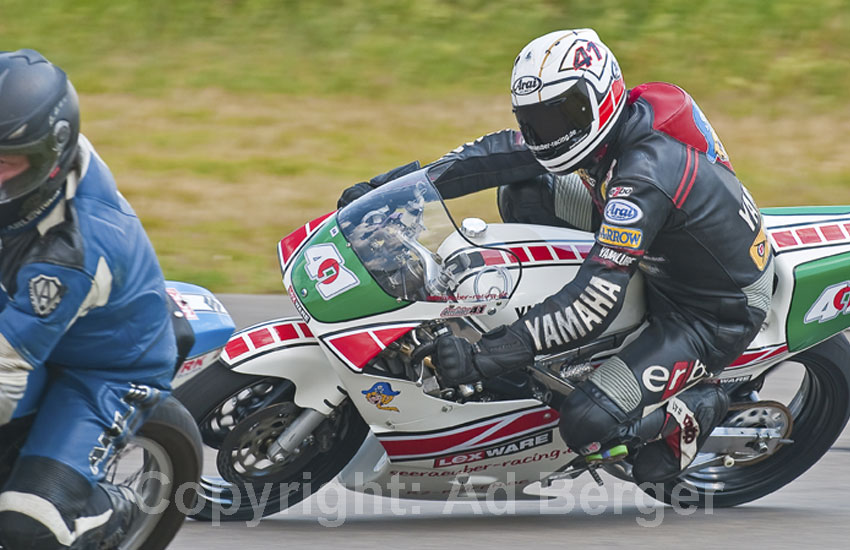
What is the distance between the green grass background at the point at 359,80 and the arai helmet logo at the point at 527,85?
198 inches

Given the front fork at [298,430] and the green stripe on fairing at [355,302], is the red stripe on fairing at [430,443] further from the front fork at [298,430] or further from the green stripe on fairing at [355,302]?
the green stripe on fairing at [355,302]

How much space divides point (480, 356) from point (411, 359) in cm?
27

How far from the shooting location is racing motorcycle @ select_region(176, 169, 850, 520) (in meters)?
4.21

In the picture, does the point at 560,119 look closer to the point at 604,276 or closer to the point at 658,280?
the point at 604,276

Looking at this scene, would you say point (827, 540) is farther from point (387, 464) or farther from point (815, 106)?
point (815, 106)

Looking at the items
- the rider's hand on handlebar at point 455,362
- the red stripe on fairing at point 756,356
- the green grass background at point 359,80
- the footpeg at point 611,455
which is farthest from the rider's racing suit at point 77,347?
the green grass background at point 359,80

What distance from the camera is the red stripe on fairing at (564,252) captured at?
446cm

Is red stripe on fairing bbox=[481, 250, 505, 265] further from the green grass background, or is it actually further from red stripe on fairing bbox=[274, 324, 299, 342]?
the green grass background

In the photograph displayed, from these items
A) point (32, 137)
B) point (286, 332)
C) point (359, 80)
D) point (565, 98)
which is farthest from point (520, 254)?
point (359, 80)

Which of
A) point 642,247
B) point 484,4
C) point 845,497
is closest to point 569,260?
point 642,247

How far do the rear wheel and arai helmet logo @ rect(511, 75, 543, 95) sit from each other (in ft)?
Result: 3.95

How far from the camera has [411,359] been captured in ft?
13.9

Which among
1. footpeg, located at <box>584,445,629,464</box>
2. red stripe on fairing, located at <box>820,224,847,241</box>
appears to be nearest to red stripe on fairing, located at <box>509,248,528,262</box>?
footpeg, located at <box>584,445,629,464</box>

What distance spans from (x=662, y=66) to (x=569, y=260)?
8248 millimetres
